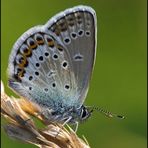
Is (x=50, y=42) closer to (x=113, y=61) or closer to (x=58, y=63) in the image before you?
(x=58, y=63)

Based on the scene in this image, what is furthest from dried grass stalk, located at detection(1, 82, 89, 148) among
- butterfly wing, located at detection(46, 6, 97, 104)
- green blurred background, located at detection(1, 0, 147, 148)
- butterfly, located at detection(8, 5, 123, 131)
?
green blurred background, located at detection(1, 0, 147, 148)

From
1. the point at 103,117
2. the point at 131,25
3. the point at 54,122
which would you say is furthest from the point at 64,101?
the point at 131,25

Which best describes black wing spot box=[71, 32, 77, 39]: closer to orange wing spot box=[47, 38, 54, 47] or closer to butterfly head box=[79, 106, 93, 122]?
orange wing spot box=[47, 38, 54, 47]

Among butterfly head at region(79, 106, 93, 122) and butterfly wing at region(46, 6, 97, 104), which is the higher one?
butterfly wing at region(46, 6, 97, 104)

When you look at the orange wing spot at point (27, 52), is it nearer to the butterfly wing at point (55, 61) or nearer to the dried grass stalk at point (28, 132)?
the butterfly wing at point (55, 61)

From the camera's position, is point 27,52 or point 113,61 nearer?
point 27,52

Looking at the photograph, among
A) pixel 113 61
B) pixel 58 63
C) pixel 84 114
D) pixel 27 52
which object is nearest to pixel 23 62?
pixel 27 52

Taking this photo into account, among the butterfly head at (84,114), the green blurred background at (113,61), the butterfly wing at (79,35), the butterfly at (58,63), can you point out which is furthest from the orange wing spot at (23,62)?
the green blurred background at (113,61)
